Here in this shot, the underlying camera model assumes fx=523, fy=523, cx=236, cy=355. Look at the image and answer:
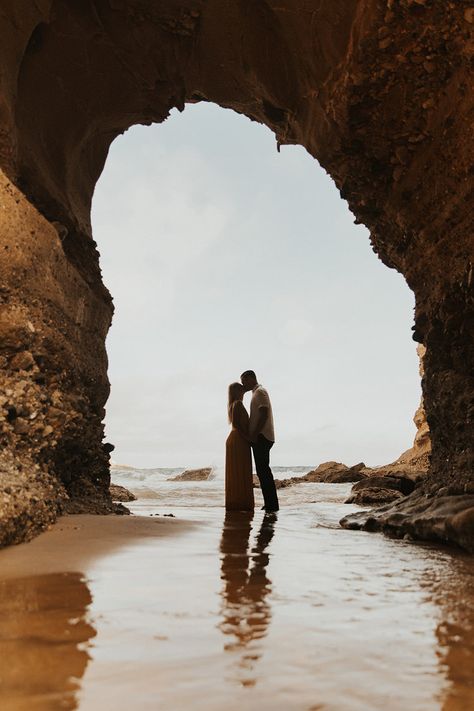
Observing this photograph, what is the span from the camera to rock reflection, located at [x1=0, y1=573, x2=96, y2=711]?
0.92 m

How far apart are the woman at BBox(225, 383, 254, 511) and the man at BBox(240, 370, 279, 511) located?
127mm

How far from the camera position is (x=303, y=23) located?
4.99 meters

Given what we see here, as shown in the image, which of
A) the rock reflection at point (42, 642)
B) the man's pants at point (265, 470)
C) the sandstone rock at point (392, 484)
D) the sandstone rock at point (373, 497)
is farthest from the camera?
the sandstone rock at point (392, 484)

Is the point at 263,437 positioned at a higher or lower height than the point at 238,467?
higher

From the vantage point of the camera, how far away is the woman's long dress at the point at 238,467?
6.12 metres

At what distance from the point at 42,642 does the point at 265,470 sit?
5.54 meters

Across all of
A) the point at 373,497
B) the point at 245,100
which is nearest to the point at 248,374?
the point at 373,497

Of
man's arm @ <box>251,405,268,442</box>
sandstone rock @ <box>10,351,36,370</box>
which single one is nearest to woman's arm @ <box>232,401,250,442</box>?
man's arm @ <box>251,405,268,442</box>

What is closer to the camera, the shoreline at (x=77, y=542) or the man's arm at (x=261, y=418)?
the shoreline at (x=77, y=542)

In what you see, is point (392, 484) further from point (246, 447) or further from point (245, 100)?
point (245, 100)

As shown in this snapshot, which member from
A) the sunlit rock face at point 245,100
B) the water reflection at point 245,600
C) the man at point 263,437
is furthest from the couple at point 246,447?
the water reflection at point 245,600

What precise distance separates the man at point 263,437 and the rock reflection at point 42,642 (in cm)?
471

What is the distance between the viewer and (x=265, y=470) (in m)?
6.61

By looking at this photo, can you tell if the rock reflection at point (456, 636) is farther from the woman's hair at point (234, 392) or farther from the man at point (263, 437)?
the woman's hair at point (234, 392)
